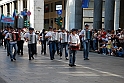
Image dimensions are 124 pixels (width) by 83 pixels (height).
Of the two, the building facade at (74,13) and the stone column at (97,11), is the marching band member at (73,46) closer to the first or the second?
the building facade at (74,13)

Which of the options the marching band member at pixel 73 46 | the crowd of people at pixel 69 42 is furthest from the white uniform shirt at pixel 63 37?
the marching band member at pixel 73 46

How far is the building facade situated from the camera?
29234 millimetres

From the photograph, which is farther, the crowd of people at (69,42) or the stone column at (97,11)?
the stone column at (97,11)

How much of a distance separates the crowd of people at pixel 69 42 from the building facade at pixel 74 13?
344 centimetres

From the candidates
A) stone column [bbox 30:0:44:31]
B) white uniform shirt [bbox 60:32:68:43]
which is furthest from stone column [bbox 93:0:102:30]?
stone column [bbox 30:0:44:31]

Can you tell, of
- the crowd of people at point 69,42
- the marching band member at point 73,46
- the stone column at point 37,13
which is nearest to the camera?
the marching band member at point 73,46

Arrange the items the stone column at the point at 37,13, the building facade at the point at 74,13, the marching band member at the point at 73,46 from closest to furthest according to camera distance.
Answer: the marching band member at the point at 73,46, the building facade at the point at 74,13, the stone column at the point at 37,13

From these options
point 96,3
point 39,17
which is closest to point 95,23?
point 96,3

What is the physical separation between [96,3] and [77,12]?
12.9ft

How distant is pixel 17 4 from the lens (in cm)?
6300

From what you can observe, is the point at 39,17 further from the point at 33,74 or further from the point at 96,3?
the point at 33,74

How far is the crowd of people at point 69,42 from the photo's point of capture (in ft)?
52.2

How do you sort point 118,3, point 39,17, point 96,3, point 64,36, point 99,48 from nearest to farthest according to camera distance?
point 64,36 → point 99,48 → point 96,3 → point 118,3 → point 39,17

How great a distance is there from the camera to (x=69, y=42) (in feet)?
52.0
